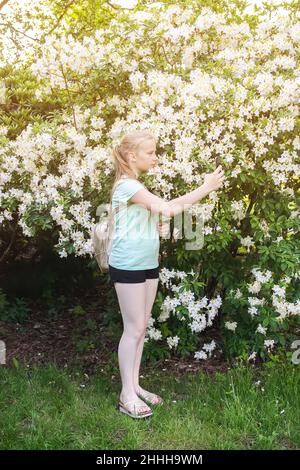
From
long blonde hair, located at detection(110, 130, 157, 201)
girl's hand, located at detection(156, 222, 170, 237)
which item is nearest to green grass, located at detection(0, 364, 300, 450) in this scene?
girl's hand, located at detection(156, 222, 170, 237)

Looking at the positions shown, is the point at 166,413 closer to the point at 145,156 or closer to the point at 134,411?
the point at 134,411

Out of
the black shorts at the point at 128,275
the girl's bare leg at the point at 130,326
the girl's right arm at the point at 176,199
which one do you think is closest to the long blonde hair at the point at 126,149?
the girl's right arm at the point at 176,199

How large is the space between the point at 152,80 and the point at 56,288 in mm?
2608

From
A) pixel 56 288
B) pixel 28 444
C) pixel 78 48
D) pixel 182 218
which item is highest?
pixel 78 48

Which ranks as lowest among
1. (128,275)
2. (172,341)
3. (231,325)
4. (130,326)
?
(172,341)

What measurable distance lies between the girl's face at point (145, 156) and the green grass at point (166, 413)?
5.07 ft

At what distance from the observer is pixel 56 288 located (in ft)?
20.8

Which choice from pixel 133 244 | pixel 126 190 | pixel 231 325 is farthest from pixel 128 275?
pixel 231 325

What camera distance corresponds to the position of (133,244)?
150 inches

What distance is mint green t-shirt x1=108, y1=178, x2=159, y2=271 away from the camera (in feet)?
12.4

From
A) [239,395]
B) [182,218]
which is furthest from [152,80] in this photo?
[239,395]

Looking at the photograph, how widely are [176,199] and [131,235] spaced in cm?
38
